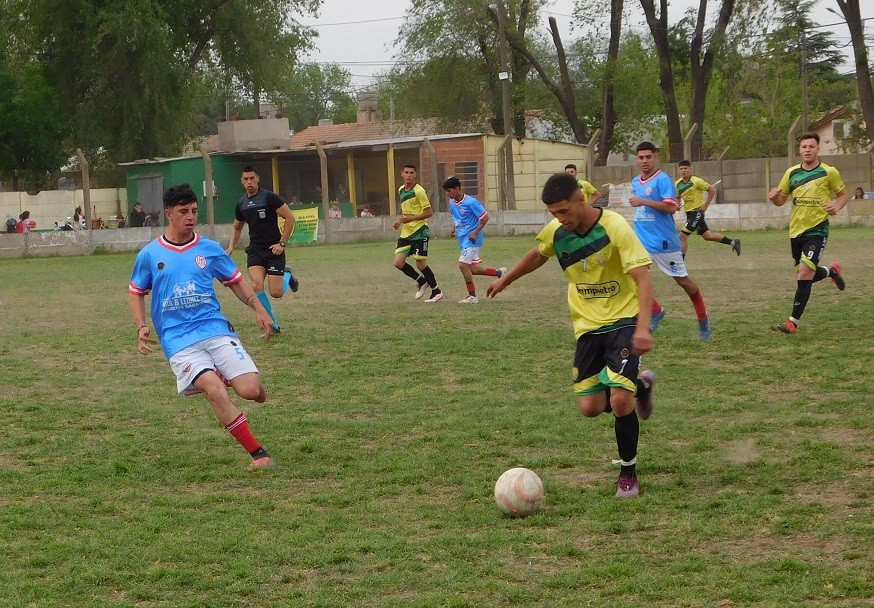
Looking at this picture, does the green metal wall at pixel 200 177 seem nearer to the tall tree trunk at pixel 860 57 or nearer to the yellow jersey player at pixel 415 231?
the tall tree trunk at pixel 860 57

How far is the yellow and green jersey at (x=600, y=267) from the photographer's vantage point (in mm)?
5805

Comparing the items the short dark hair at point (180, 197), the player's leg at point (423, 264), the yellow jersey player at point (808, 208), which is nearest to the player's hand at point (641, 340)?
the short dark hair at point (180, 197)

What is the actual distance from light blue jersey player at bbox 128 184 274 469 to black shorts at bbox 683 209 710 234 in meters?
12.6

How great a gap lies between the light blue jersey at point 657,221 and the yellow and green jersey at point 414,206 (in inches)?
190

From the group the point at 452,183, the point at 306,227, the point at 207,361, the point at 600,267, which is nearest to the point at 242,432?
the point at 207,361

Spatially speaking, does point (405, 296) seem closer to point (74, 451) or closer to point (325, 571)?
point (74, 451)

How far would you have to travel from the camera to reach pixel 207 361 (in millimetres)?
6691

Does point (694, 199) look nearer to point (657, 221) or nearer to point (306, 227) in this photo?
point (657, 221)

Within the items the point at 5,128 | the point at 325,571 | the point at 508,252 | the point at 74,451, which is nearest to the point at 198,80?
the point at 5,128

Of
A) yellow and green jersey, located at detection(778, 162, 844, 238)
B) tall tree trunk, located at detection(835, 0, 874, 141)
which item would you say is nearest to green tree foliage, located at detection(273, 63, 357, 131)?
tall tree trunk, located at detection(835, 0, 874, 141)

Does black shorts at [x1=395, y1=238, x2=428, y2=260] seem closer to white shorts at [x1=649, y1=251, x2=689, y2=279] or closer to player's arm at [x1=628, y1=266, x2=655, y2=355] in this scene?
white shorts at [x1=649, y1=251, x2=689, y2=279]

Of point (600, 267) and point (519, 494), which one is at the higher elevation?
point (600, 267)

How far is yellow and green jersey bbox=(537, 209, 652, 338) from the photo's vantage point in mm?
5805

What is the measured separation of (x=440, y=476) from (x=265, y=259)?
687cm
